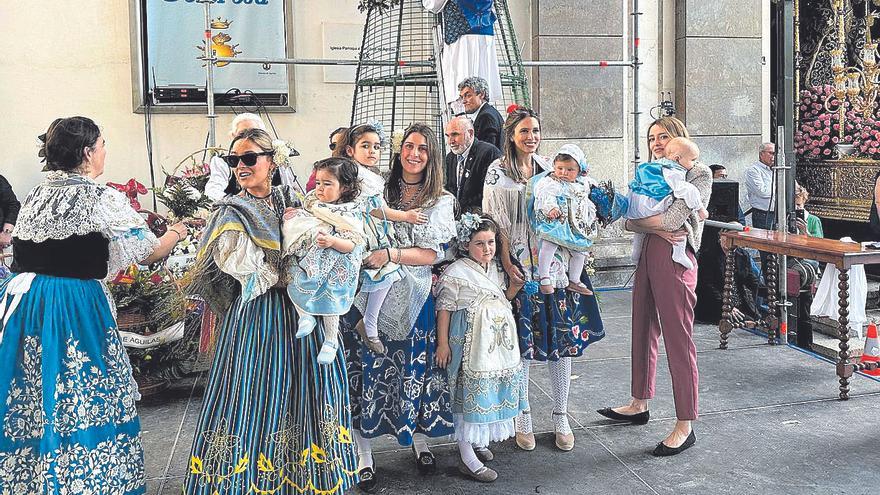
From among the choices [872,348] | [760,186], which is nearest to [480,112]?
[872,348]

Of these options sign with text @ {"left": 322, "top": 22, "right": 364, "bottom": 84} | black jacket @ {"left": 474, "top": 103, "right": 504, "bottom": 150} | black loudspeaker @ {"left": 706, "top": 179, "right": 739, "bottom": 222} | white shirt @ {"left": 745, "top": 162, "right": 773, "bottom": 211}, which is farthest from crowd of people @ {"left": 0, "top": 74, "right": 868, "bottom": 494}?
white shirt @ {"left": 745, "top": 162, "right": 773, "bottom": 211}

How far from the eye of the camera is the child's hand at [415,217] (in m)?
3.63

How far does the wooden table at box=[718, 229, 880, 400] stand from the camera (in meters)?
5.21

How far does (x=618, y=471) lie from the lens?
400 centimetres

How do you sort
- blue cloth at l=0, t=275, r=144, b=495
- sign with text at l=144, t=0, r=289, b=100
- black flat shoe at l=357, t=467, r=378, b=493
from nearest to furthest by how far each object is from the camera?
1. blue cloth at l=0, t=275, r=144, b=495
2. black flat shoe at l=357, t=467, r=378, b=493
3. sign with text at l=144, t=0, r=289, b=100

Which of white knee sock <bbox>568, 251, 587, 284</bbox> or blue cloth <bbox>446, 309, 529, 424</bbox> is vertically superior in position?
white knee sock <bbox>568, 251, 587, 284</bbox>

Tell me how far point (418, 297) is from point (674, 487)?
1.48m

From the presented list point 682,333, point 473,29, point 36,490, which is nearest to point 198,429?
point 36,490

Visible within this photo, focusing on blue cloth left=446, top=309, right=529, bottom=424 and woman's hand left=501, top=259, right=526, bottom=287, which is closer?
blue cloth left=446, top=309, right=529, bottom=424

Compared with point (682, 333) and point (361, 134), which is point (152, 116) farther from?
point (682, 333)

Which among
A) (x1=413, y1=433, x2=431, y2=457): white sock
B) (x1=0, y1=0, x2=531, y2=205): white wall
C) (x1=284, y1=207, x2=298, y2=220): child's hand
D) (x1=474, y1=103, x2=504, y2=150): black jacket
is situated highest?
(x1=0, y1=0, x2=531, y2=205): white wall

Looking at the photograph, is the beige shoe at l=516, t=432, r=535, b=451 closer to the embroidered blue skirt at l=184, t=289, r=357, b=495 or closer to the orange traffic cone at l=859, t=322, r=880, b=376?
the embroidered blue skirt at l=184, t=289, r=357, b=495

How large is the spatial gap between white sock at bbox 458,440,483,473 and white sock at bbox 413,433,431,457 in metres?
0.22

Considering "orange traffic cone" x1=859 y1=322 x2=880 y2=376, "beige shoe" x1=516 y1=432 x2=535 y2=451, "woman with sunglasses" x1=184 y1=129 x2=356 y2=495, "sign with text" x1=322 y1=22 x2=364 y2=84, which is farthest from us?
"sign with text" x1=322 y1=22 x2=364 y2=84
